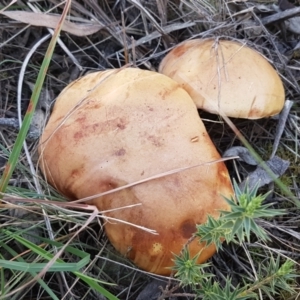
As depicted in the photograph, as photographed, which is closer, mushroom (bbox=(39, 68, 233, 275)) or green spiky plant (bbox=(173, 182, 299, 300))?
green spiky plant (bbox=(173, 182, 299, 300))

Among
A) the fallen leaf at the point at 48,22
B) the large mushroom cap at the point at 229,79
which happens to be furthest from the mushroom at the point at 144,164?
the fallen leaf at the point at 48,22

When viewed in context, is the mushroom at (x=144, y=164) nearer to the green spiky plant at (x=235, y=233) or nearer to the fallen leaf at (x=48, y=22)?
the green spiky plant at (x=235, y=233)

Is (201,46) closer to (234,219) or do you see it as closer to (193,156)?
(193,156)

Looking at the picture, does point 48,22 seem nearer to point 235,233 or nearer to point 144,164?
point 144,164

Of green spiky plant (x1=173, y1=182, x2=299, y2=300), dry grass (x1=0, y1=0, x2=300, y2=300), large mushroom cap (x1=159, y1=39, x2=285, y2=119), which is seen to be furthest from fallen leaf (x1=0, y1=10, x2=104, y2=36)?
green spiky plant (x1=173, y1=182, x2=299, y2=300)

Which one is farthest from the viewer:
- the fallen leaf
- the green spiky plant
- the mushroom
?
the fallen leaf

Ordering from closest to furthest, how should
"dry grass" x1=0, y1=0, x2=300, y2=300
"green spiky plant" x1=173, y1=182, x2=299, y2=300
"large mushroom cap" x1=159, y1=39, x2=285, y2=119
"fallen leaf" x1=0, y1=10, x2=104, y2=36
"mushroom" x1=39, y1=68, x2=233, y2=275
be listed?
"green spiky plant" x1=173, y1=182, x2=299, y2=300
"mushroom" x1=39, y1=68, x2=233, y2=275
"large mushroom cap" x1=159, y1=39, x2=285, y2=119
"dry grass" x1=0, y1=0, x2=300, y2=300
"fallen leaf" x1=0, y1=10, x2=104, y2=36

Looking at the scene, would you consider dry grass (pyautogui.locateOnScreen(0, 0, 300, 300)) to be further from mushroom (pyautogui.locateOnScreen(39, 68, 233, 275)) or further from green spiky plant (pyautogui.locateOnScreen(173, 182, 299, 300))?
green spiky plant (pyautogui.locateOnScreen(173, 182, 299, 300))
